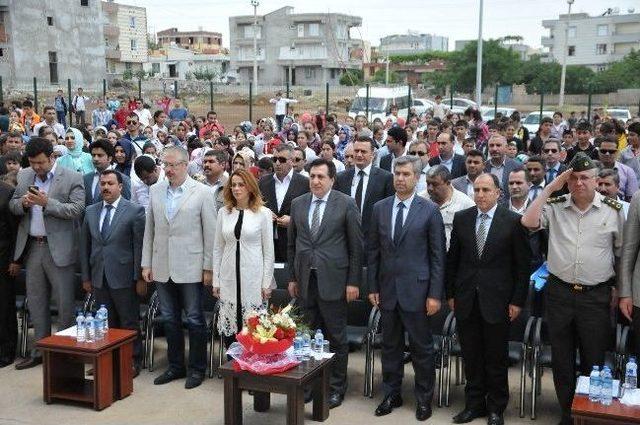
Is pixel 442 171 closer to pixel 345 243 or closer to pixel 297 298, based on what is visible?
pixel 345 243

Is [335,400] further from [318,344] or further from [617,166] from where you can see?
[617,166]

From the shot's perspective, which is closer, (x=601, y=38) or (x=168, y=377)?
(x=168, y=377)

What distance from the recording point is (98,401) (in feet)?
19.2

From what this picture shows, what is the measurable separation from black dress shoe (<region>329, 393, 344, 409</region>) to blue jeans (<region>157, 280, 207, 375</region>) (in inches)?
50.7

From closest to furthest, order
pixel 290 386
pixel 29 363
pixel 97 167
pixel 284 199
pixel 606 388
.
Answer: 1. pixel 606 388
2. pixel 290 386
3. pixel 29 363
4. pixel 284 199
5. pixel 97 167

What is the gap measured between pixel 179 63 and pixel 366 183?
82.2 meters

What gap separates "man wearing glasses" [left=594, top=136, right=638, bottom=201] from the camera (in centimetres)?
807

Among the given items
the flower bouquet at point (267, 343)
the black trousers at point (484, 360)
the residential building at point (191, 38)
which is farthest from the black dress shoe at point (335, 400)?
the residential building at point (191, 38)

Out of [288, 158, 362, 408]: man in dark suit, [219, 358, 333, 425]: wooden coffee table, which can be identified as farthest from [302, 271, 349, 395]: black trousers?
[219, 358, 333, 425]: wooden coffee table

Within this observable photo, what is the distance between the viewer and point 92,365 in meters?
6.08

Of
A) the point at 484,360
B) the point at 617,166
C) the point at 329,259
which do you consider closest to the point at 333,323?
the point at 329,259

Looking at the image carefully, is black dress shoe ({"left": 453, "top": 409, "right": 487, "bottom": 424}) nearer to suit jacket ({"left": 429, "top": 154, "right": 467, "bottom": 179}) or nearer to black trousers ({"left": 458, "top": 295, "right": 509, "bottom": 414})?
black trousers ({"left": 458, "top": 295, "right": 509, "bottom": 414})

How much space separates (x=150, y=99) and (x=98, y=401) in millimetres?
22998

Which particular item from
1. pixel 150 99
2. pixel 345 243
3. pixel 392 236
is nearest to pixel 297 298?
pixel 345 243
